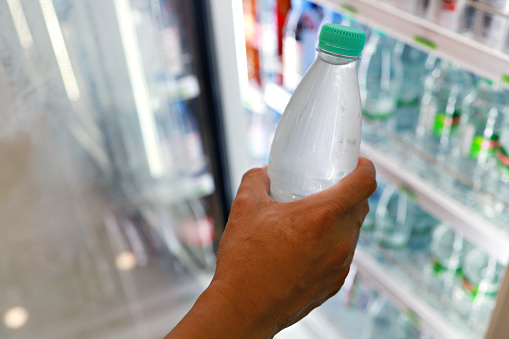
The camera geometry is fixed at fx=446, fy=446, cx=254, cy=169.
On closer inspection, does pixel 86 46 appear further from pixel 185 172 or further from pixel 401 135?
pixel 401 135

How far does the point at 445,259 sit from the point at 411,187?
0.37m

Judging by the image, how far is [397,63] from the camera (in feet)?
4.80

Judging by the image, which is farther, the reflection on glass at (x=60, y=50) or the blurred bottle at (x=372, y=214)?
the blurred bottle at (x=372, y=214)

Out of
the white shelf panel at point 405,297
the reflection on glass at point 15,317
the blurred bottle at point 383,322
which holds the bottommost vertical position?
the blurred bottle at point 383,322

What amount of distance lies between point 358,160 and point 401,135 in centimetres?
68

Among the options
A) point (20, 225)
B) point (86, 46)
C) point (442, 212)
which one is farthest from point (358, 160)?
point (20, 225)

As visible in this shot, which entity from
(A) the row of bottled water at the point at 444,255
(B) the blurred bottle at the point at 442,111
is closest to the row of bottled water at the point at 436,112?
(B) the blurred bottle at the point at 442,111

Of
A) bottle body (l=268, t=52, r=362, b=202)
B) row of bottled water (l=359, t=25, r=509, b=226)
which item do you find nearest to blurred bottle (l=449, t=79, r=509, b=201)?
row of bottled water (l=359, t=25, r=509, b=226)

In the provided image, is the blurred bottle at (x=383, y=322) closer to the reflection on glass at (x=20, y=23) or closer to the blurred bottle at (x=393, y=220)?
the blurred bottle at (x=393, y=220)

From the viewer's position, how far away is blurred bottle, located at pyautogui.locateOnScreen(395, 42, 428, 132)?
1397 millimetres

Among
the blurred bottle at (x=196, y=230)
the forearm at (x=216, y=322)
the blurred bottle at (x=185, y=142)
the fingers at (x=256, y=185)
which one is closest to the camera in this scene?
the forearm at (x=216, y=322)

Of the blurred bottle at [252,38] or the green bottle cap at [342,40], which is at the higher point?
the green bottle cap at [342,40]

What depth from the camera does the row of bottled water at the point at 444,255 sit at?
1.24 metres

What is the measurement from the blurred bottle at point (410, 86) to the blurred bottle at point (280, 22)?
0.49 meters
